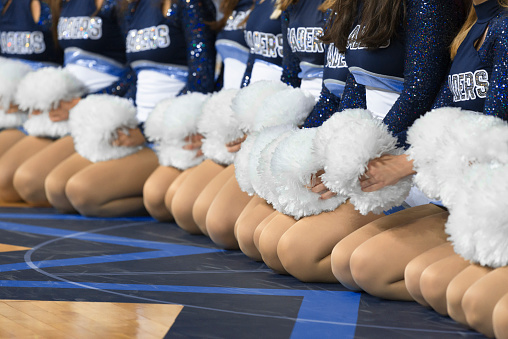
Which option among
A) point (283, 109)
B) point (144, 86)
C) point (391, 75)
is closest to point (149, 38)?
point (144, 86)

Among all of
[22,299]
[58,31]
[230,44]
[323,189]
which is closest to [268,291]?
[323,189]

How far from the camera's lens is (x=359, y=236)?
198cm

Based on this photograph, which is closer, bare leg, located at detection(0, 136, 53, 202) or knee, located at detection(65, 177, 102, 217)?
knee, located at detection(65, 177, 102, 217)

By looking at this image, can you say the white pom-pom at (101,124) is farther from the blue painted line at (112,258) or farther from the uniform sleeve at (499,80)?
the uniform sleeve at (499,80)

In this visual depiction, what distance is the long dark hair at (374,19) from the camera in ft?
6.96

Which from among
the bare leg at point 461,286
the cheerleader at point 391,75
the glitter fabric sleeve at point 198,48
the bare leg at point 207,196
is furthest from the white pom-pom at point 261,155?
the glitter fabric sleeve at point 198,48

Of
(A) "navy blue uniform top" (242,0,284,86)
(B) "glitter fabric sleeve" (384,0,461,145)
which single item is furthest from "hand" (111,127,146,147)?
(B) "glitter fabric sleeve" (384,0,461,145)

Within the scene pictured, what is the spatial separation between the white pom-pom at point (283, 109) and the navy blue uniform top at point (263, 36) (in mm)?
443

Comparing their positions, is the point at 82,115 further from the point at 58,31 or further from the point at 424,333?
the point at 424,333

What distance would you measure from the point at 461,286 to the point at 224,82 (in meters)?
1.83

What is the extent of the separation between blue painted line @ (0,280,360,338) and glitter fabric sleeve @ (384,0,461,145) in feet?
1.59

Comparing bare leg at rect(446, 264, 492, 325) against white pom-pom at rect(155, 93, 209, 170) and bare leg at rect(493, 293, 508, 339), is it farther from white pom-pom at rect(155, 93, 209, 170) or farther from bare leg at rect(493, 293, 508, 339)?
white pom-pom at rect(155, 93, 209, 170)

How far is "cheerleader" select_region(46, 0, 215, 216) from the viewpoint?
3199 millimetres

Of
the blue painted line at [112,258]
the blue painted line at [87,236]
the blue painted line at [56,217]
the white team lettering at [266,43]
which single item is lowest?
the blue painted line at [56,217]
